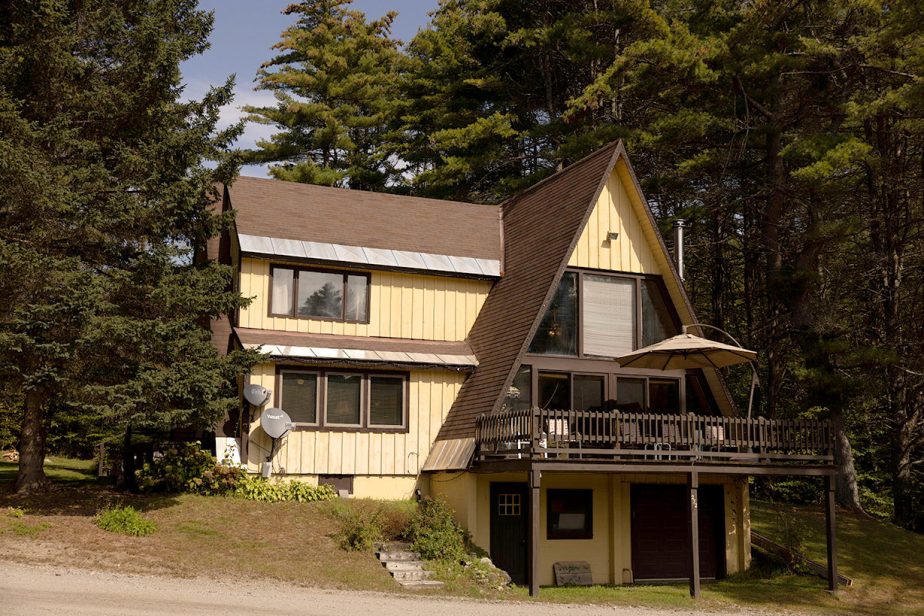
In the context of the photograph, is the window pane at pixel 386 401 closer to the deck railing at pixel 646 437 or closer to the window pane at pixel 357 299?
the window pane at pixel 357 299

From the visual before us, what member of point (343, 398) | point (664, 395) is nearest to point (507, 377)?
point (343, 398)

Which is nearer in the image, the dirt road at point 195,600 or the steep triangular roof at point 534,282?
the dirt road at point 195,600

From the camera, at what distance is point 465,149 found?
35.3 m

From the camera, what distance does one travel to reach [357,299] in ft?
73.5

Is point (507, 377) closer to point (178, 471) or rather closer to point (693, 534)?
point (693, 534)

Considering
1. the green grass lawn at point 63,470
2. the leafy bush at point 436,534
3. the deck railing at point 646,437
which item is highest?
the deck railing at point 646,437

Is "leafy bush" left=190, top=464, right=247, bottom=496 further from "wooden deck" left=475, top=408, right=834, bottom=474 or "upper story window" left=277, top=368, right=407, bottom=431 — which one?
"wooden deck" left=475, top=408, right=834, bottom=474

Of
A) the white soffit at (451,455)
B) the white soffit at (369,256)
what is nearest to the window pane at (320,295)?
the white soffit at (369,256)

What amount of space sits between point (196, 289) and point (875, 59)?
1782 cm

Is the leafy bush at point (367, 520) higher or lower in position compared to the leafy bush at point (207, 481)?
lower

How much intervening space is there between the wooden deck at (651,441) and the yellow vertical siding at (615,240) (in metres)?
3.90

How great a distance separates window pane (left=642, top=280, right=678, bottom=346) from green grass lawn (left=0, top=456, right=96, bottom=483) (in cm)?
1466

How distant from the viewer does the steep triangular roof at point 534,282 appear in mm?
20531

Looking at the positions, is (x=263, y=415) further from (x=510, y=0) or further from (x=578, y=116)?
(x=510, y=0)
